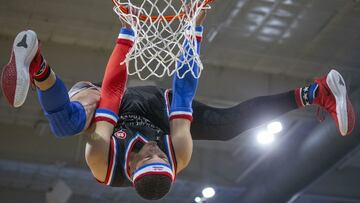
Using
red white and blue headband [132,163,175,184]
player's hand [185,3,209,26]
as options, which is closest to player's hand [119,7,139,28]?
player's hand [185,3,209,26]

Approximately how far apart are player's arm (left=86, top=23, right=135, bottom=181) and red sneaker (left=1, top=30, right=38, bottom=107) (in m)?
0.52

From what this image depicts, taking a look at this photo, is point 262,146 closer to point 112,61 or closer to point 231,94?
point 231,94

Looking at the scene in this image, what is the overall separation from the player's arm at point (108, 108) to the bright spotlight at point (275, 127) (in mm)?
Result: 4639

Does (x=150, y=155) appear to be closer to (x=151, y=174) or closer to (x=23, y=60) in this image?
(x=151, y=174)

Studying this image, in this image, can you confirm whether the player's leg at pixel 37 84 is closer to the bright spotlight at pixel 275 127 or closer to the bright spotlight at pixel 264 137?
the bright spotlight at pixel 275 127

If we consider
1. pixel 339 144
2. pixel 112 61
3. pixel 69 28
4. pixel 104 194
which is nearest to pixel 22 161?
pixel 104 194

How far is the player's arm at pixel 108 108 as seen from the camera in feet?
13.5

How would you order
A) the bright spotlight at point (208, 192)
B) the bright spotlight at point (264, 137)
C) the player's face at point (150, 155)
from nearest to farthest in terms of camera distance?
1. the player's face at point (150, 155)
2. the bright spotlight at point (264, 137)
3. the bright spotlight at point (208, 192)

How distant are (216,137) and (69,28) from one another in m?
3.50

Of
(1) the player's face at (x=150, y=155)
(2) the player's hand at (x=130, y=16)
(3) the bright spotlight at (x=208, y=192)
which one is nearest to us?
(1) the player's face at (x=150, y=155)

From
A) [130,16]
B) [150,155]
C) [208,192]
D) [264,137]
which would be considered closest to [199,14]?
[130,16]

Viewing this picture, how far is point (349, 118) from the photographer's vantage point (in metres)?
4.67

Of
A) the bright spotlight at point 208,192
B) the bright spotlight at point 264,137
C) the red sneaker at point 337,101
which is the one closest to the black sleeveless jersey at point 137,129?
the red sneaker at point 337,101

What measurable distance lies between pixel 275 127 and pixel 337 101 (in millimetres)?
4265
